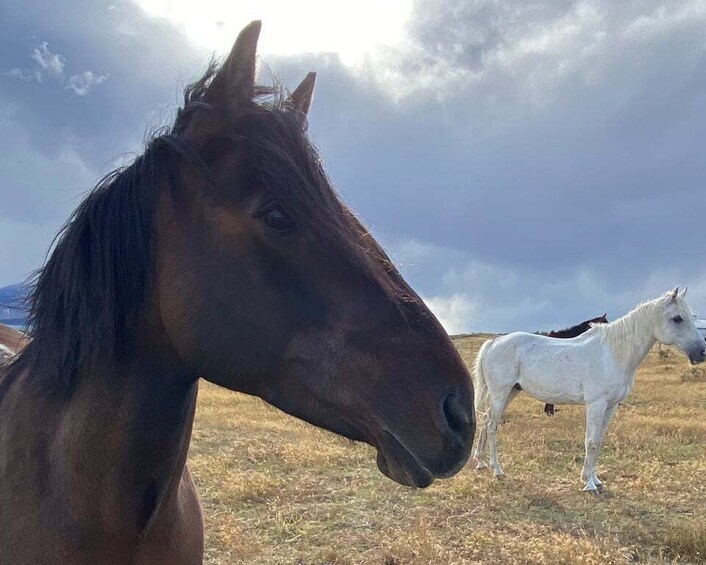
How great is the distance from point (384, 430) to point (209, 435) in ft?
31.2

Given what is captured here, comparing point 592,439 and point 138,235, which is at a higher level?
point 138,235

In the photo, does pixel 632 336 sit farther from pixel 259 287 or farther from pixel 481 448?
pixel 259 287

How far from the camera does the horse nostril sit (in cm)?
147

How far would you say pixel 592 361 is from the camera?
27.4ft

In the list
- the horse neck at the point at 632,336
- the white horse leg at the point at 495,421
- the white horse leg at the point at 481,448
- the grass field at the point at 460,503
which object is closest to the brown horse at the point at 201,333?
the grass field at the point at 460,503

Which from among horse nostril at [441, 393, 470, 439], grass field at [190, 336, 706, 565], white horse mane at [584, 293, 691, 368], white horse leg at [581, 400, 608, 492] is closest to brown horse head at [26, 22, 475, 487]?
horse nostril at [441, 393, 470, 439]

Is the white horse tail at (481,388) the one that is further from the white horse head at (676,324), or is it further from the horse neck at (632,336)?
the white horse head at (676,324)

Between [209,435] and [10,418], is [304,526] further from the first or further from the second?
[209,435]

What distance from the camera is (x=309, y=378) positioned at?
1578 millimetres

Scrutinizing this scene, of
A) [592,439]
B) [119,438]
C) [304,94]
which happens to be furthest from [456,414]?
[592,439]

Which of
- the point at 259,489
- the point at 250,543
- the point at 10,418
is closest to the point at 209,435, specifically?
the point at 259,489

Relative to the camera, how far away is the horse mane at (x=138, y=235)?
162 cm

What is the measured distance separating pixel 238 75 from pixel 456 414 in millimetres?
1124

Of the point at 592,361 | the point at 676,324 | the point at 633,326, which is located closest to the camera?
the point at 592,361
